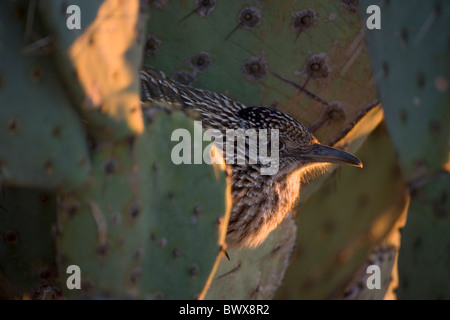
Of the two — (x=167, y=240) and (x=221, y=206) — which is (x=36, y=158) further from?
(x=221, y=206)

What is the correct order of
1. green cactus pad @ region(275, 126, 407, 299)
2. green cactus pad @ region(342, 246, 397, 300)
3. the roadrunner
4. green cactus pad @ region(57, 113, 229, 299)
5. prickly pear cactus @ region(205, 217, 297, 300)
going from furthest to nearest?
green cactus pad @ region(342, 246, 397, 300) → green cactus pad @ region(275, 126, 407, 299) → prickly pear cactus @ region(205, 217, 297, 300) → the roadrunner → green cactus pad @ region(57, 113, 229, 299)

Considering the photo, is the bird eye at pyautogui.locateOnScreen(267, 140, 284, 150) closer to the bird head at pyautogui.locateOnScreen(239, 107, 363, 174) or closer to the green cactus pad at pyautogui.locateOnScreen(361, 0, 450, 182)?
the bird head at pyautogui.locateOnScreen(239, 107, 363, 174)

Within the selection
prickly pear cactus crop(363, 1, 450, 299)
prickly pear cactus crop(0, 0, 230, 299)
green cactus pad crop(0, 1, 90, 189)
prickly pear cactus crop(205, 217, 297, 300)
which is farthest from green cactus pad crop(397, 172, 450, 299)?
green cactus pad crop(0, 1, 90, 189)

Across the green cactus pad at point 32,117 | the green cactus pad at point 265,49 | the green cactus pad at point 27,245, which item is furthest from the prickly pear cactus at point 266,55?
the green cactus pad at point 32,117

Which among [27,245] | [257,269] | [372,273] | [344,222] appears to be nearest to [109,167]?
[27,245]
